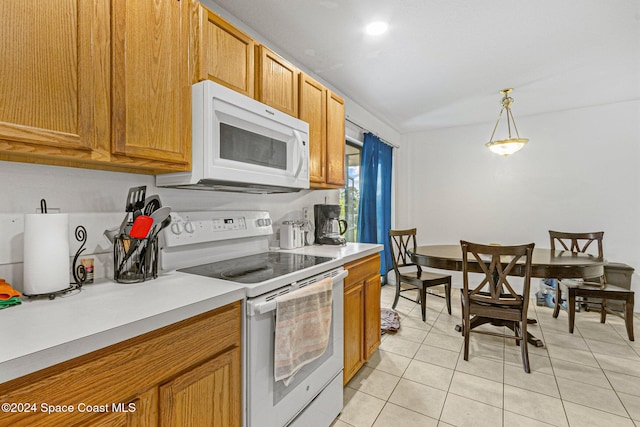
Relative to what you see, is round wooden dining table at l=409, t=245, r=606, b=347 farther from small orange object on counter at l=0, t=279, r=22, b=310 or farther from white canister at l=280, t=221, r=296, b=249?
small orange object on counter at l=0, t=279, r=22, b=310

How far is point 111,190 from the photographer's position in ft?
4.42

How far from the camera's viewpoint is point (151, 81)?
3.94 feet

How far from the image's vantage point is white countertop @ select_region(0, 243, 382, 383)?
25.8 inches

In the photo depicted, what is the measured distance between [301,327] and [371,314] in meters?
0.97

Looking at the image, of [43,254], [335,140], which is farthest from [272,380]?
[335,140]

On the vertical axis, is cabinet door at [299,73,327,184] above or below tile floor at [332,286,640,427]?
above

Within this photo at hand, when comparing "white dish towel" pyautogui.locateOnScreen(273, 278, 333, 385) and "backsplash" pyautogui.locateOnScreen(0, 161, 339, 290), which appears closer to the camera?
"backsplash" pyautogui.locateOnScreen(0, 161, 339, 290)

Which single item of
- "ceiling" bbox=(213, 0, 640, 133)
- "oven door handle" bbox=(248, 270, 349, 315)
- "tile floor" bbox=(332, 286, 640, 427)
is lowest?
"tile floor" bbox=(332, 286, 640, 427)

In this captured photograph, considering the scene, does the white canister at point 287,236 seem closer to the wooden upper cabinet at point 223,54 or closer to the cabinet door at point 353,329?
the cabinet door at point 353,329

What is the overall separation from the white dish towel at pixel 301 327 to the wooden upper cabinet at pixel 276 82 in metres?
1.10

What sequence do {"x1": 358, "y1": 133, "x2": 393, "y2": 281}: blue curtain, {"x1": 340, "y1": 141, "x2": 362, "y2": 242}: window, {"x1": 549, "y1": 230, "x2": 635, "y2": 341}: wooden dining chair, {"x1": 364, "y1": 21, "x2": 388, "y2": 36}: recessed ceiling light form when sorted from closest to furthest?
{"x1": 364, "y1": 21, "x2": 388, "y2": 36}: recessed ceiling light, {"x1": 549, "y1": 230, "x2": 635, "y2": 341}: wooden dining chair, {"x1": 358, "y1": 133, "x2": 393, "y2": 281}: blue curtain, {"x1": 340, "y1": 141, "x2": 362, "y2": 242}: window

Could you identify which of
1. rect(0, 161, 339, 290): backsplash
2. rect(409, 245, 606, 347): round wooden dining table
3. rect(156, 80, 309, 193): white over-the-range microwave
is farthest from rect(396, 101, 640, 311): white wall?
rect(0, 161, 339, 290): backsplash

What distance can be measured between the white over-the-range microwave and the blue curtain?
206 cm

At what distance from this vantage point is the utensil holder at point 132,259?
4.07 feet
